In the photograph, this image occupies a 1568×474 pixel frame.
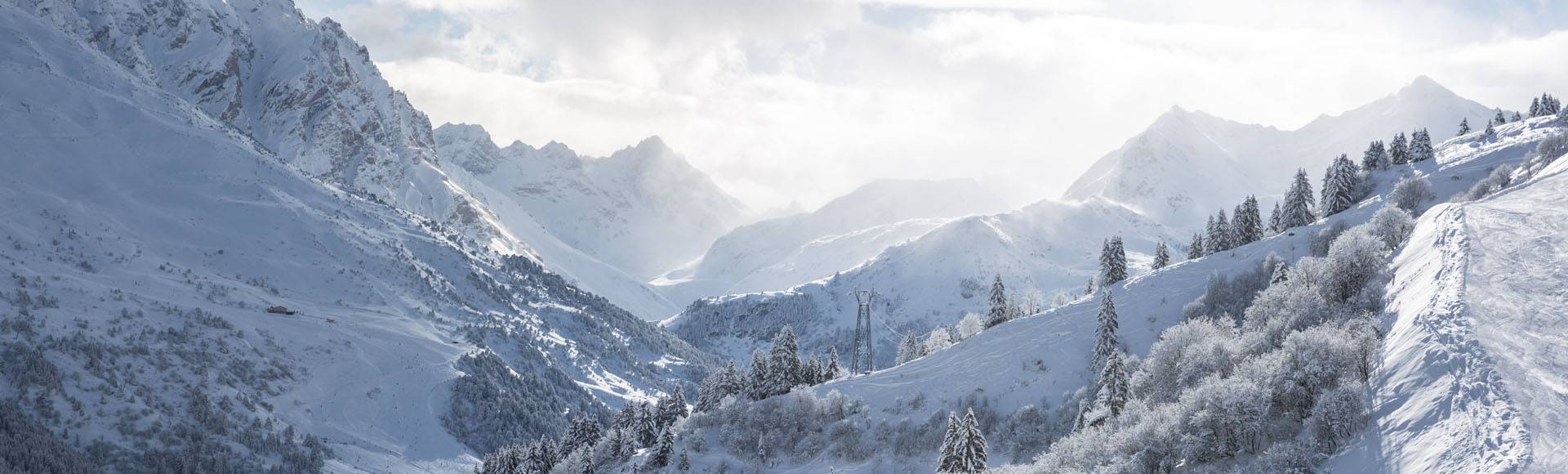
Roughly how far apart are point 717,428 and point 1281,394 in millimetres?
49721

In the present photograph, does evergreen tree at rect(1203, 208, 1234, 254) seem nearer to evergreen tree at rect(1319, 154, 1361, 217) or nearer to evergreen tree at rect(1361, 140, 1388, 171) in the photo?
evergreen tree at rect(1319, 154, 1361, 217)

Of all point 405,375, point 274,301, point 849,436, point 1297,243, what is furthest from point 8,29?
point 1297,243

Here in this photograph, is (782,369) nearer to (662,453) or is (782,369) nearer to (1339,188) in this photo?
(662,453)

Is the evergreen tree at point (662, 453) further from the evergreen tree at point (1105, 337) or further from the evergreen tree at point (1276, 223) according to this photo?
the evergreen tree at point (1276, 223)

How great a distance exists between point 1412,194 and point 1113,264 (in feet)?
94.2

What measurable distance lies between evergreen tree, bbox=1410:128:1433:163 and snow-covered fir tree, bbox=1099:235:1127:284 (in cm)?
3854

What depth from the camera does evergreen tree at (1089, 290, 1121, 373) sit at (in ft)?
229

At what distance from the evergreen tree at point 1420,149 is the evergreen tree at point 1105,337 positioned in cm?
5820

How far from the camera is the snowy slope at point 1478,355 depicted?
29.6m

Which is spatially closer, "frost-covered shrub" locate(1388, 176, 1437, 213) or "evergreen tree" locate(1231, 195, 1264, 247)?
"frost-covered shrub" locate(1388, 176, 1437, 213)

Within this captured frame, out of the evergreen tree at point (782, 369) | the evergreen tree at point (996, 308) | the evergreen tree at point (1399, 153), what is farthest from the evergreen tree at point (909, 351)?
the evergreen tree at point (1399, 153)

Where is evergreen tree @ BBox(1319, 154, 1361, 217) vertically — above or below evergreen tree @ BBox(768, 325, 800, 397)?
above

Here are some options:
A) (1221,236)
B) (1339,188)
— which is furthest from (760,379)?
(1339,188)

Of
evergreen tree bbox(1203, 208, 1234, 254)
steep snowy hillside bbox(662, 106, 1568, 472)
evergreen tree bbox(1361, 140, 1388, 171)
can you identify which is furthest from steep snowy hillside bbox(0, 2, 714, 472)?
evergreen tree bbox(1361, 140, 1388, 171)
